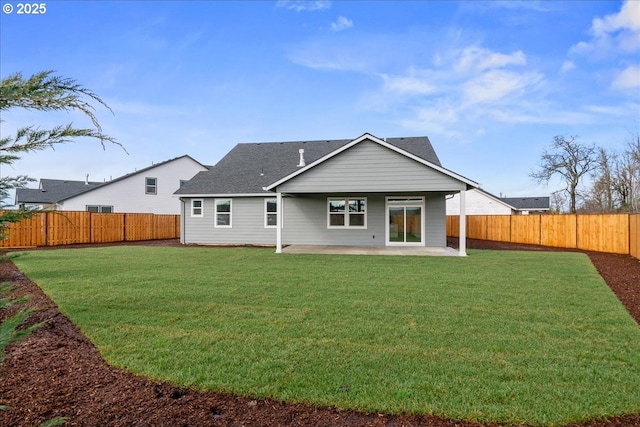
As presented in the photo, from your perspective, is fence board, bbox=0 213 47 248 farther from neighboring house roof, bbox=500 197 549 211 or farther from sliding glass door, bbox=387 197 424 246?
neighboring house roof, bbox=500 197 549 211

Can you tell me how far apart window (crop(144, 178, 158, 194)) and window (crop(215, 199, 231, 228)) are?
504 inches

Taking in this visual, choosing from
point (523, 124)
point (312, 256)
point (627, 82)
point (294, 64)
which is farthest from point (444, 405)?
point (627, 82)

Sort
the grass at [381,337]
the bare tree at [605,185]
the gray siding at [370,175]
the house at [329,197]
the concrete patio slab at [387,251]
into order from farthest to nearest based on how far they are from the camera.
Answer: the bare tree at [605,185] → the house at [329,197] → the concrete patio slab at [387,251] → the gray siding at [370,175] → the grass at [381,337]

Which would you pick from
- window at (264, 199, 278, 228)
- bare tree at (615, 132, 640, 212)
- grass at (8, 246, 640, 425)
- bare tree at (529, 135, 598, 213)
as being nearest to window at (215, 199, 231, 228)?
window at (264, 199, 278, 228)

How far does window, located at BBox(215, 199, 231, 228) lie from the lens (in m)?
19.0

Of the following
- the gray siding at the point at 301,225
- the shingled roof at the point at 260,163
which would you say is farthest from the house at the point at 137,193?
the gray siding at the point at 301,225

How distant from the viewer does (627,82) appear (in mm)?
16969

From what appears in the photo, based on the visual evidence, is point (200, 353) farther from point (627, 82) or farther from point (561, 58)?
point (627, 82)

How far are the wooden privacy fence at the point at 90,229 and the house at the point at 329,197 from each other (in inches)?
215

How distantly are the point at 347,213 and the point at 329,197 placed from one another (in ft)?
3.86

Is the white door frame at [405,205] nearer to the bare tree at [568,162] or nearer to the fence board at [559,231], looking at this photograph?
the fence board at [559,231]

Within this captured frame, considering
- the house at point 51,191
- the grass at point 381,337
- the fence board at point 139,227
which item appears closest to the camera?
the grass at point 381,337

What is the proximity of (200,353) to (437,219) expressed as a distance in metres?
14.3

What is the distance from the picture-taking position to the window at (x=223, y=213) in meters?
19.0
